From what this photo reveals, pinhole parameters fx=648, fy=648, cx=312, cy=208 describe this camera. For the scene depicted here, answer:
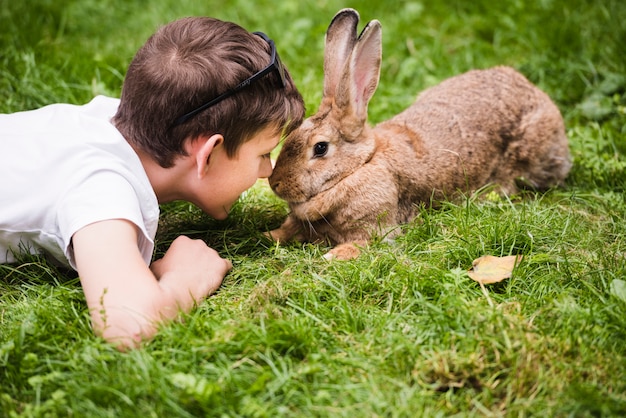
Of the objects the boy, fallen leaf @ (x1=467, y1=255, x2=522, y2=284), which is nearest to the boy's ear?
the boy

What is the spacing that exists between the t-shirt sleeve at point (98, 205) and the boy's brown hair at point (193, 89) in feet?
0.95

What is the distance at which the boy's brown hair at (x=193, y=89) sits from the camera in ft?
8.65

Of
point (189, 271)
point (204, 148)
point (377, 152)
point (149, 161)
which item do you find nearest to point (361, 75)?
point (377, 152)

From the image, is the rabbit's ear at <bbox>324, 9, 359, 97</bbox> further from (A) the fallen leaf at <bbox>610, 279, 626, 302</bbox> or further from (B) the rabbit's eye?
(A) the fallen leaf at <bbox>610, 279, 626, 302</bbox>

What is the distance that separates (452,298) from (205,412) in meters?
0.99

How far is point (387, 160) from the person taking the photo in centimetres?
334

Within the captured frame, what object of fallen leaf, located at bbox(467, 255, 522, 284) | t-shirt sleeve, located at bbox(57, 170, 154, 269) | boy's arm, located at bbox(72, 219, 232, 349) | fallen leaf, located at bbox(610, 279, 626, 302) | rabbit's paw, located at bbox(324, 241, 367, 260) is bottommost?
rabbit's paw, located at bbox(324, 241, 367, 260)

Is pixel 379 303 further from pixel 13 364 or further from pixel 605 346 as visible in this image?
pixel 13 364

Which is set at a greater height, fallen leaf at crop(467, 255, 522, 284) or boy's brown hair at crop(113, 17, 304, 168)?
boy's brown hair at crop(113, 17, 304, 168)

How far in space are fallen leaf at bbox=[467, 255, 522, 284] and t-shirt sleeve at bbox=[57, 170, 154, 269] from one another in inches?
52.2

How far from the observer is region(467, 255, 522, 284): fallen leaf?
8.52 ft

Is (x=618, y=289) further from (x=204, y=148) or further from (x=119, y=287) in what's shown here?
(x=119, y=287)

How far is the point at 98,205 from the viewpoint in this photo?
7.79 feet

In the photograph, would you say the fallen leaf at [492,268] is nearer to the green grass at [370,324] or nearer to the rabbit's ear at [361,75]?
the green grass at [370,324]
